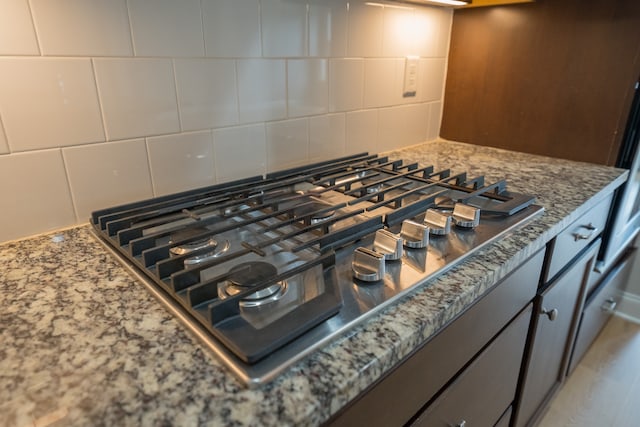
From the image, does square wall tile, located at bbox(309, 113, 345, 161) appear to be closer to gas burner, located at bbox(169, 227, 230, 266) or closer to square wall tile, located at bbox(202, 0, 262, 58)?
square wall tile, located at bbox(202, 0, 262, 58)

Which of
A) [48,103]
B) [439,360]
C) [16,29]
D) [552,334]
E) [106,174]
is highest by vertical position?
[16,29]

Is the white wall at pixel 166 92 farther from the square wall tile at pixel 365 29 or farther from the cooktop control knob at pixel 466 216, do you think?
the cooktop control knob at pixel 466 216

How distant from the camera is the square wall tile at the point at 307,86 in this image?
110 cm

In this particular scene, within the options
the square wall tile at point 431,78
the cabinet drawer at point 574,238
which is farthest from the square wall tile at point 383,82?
the cabinet drawer at point 574,238

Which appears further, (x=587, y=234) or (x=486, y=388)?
(x=587, y=234)

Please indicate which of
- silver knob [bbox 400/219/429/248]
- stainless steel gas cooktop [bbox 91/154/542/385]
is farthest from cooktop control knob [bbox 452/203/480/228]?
silver knob [bbox 400/219/429/248]

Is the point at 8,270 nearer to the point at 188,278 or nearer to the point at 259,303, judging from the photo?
the point at 188,278

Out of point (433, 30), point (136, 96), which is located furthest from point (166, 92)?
point (433, 30)

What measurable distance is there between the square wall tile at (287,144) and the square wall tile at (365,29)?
10.9 inches

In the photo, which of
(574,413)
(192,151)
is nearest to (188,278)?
(192,151)

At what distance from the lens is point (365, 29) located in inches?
48.0

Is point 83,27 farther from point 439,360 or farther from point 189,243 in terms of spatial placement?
point 439,360

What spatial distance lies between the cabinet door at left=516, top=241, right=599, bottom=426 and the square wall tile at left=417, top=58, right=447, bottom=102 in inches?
29.3

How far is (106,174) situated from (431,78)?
45.9 inches
